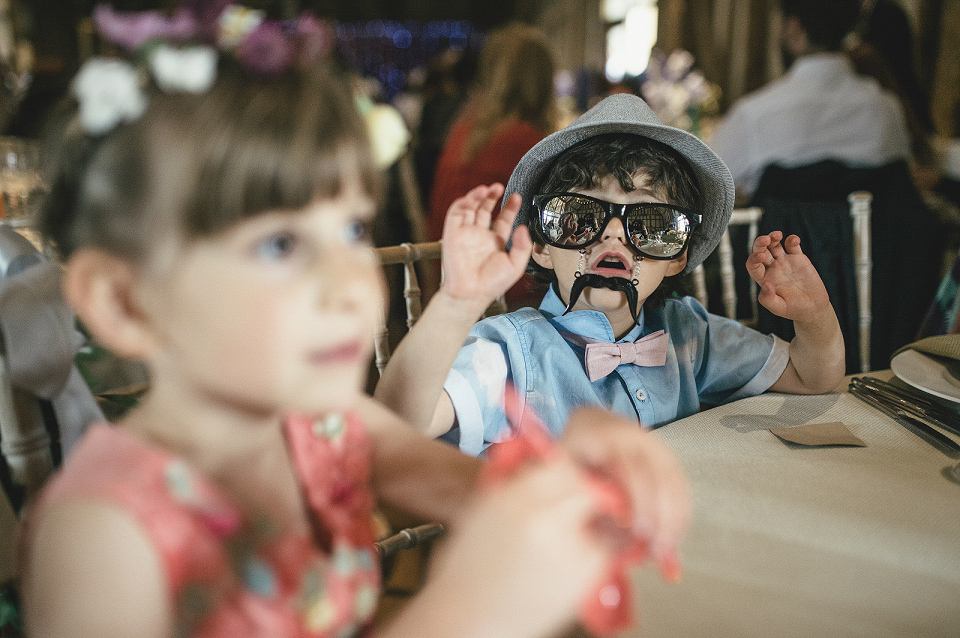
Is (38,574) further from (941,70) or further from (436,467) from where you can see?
(941,70)

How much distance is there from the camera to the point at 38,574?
419 millimetres

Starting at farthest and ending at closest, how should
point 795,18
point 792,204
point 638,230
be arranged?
point 795,18 → point 792,204 → point 638,230

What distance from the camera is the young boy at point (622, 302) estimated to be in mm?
987

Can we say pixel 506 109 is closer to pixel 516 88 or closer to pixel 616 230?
pixel 516 88

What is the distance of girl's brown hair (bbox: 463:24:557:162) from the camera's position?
260 cm

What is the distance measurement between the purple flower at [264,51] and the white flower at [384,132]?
8 cm

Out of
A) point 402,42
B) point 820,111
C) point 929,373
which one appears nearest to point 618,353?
point 929,373

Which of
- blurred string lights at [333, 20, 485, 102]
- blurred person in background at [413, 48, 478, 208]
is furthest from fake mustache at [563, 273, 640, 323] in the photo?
blurred string lights at [333, 20, 485, 102]

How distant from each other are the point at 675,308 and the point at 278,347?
89 cm

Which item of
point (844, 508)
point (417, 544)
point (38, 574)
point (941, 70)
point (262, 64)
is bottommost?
point (417, 544)

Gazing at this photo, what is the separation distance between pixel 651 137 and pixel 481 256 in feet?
1.53

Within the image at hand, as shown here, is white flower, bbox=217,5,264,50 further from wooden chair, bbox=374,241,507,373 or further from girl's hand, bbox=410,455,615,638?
wooden chair, bbox=374,241,507,373

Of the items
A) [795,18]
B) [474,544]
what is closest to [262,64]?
[474,544]

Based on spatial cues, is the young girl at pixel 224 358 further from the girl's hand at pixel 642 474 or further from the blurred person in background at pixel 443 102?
the blurred person in background at pixel 443 102
